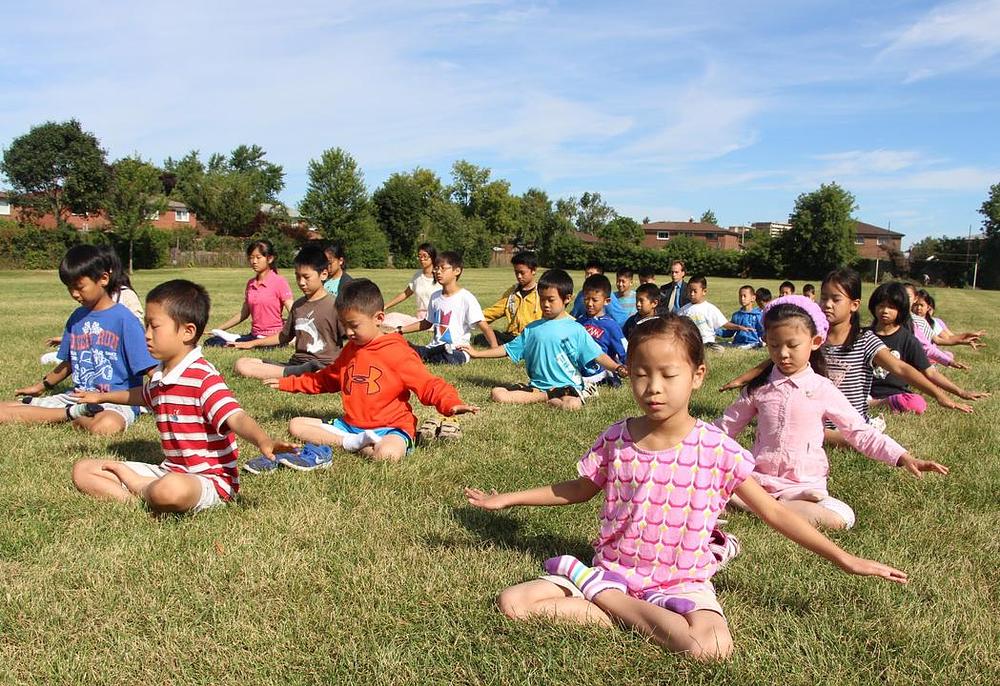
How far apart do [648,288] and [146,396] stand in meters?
7.68

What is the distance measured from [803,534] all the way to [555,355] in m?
5.24

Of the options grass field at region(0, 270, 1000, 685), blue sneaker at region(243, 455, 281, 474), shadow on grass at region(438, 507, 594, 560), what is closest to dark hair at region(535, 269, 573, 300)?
grass field at region(0, 270, 1000, 685)

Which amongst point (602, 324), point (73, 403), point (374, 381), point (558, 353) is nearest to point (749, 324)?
point (602, 324)

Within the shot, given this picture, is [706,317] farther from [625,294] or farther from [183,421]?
[183,421]

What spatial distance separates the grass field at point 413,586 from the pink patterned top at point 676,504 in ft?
1.00

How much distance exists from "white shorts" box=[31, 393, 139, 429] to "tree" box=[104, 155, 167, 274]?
1547 inches

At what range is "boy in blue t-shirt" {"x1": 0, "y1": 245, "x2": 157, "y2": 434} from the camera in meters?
6.48

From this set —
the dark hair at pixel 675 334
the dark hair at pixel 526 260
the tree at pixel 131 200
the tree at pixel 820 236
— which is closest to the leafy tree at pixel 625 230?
the tree at pixel 820 236

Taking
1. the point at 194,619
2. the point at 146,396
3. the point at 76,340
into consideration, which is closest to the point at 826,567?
the point at 194,619

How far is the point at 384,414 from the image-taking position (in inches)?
241

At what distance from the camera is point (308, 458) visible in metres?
5.45

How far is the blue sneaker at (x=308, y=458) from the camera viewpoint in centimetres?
539

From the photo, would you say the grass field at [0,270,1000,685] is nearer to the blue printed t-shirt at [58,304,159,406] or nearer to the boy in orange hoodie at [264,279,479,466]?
the boy in orange hoodie at [264,279,479,466]

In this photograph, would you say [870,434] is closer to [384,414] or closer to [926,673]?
[926,673]
